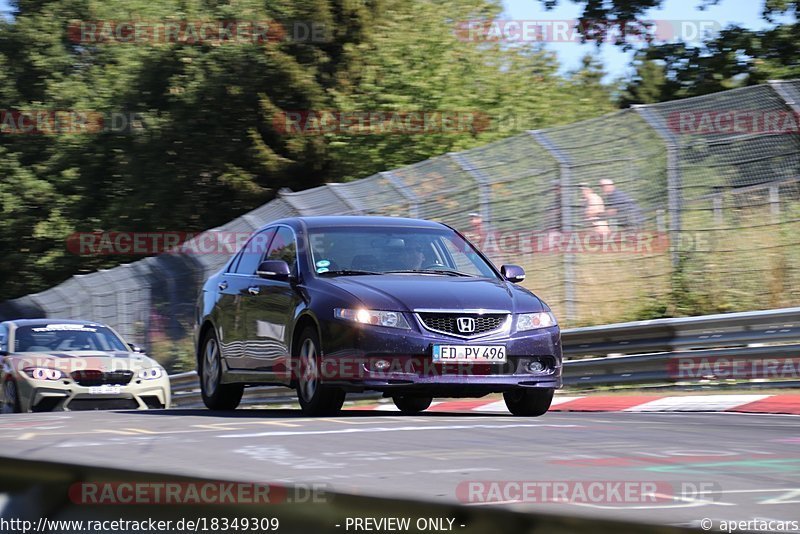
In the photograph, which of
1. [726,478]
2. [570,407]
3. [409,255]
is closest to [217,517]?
[726,478]

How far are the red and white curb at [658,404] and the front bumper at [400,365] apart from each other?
2.34 metres

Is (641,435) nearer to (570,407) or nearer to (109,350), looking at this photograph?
(570,407)

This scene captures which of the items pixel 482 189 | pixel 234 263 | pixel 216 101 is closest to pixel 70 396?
pixel 234 263

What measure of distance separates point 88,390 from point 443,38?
2170 cm

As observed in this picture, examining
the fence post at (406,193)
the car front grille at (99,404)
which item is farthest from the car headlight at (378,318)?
the fence post at (406,193)

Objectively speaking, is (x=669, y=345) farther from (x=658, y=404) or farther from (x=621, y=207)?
(x=621, y=207)

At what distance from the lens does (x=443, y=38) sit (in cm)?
3466

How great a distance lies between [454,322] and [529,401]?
3.92ft

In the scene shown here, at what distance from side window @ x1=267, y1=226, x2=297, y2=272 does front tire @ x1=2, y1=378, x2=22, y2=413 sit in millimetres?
4728

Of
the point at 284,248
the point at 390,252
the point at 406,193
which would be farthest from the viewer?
the point at 406,193

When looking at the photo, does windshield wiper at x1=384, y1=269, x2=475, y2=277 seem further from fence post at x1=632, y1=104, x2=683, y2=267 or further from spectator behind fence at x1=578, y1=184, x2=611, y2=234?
spectator behind fence at x1=578, y1=184, x2=611, y2=234

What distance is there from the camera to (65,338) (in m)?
16.4

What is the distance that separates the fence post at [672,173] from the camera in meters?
13.7

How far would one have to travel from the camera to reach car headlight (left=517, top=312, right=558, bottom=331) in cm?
991
